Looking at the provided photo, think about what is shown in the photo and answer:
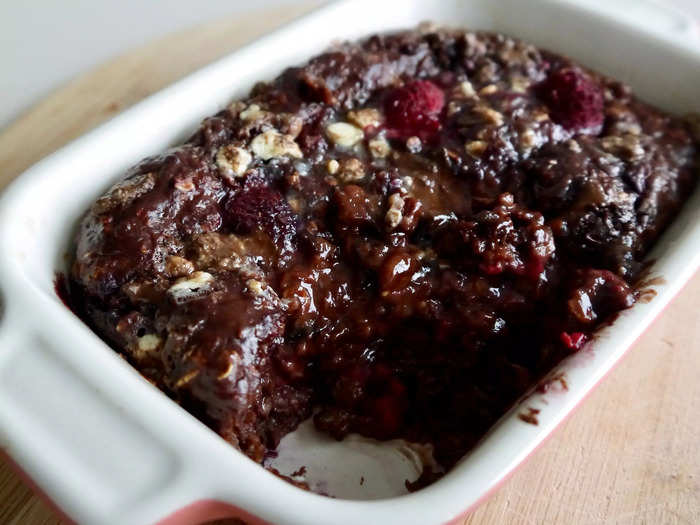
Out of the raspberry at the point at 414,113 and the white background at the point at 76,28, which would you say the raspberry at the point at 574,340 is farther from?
the white background at the point at 76,28

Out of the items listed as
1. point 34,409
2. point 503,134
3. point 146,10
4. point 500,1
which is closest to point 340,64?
point 503,134

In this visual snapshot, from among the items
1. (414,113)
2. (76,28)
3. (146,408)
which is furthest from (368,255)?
(76,28)

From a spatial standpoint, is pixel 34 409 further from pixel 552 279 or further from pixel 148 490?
pixel 552 279

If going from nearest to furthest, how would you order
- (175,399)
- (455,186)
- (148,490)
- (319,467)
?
(148,490), (175,399), (319,467), (455,186)

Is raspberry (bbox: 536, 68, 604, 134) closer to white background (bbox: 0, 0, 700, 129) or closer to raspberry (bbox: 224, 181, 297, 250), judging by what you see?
raspberry (bbox: 224, 181, 297, 250)

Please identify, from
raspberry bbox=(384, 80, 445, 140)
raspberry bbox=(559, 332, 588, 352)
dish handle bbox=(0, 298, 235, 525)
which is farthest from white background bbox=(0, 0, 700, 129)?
raspberry bbox=(559, 332, 588, 352)

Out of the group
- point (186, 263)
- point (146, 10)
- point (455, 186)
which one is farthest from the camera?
point (146, 10)

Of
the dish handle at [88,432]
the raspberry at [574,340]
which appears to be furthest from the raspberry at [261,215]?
the raspberry at [574,340]
